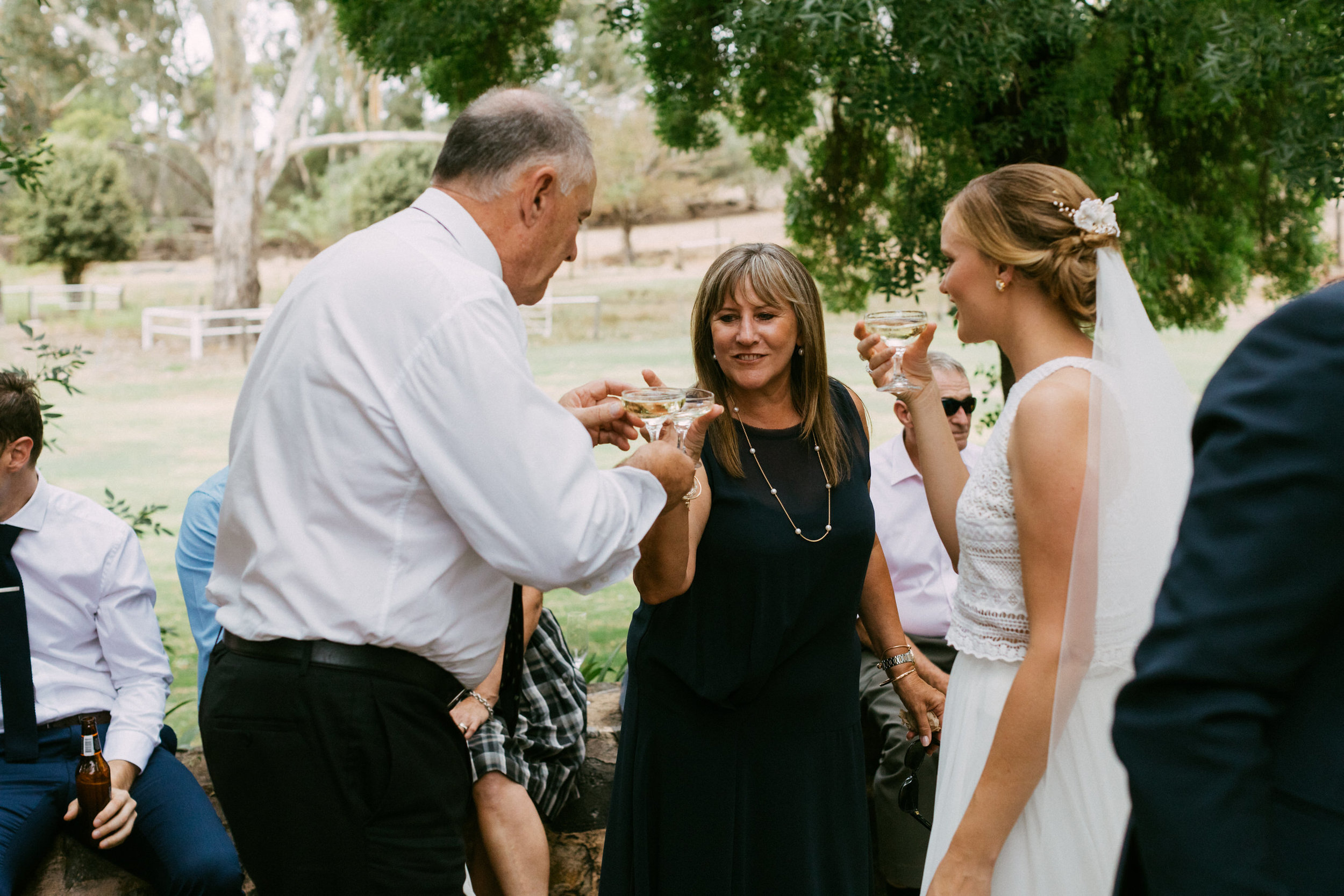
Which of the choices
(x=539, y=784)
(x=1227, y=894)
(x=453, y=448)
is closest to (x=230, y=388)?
(x=539, y=784)

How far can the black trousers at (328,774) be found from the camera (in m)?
1.68

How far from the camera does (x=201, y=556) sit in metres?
3.01

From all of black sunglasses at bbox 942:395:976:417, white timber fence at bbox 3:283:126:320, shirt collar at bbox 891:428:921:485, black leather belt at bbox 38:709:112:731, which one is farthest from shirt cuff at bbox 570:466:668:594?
white timber fence at bbox 3:283:126:320

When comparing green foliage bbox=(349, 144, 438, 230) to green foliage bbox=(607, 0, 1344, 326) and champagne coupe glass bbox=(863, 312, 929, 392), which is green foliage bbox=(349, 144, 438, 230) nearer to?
green foliage bbox=(607, 0, 1344, 326)

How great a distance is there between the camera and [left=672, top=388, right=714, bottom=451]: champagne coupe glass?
201cm

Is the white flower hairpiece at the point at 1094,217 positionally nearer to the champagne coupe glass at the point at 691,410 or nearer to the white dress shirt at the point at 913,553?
the champagne coupe glass at the point at 691,410

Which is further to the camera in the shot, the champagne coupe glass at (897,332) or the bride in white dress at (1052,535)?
the champagne coupe glass at (897,332)

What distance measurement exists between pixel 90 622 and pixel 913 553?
243 centimetres

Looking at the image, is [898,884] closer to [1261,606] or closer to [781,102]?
[1261,606]

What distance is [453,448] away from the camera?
1.59 m

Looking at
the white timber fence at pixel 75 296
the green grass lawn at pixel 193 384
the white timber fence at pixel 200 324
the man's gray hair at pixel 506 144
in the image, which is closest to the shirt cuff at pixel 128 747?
the man's gray hair at pixel 506 144

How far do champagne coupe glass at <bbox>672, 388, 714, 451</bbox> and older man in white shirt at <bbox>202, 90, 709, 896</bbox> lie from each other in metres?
0.18

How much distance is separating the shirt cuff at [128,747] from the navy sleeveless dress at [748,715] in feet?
4.16

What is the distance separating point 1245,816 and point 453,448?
1.12 meters
